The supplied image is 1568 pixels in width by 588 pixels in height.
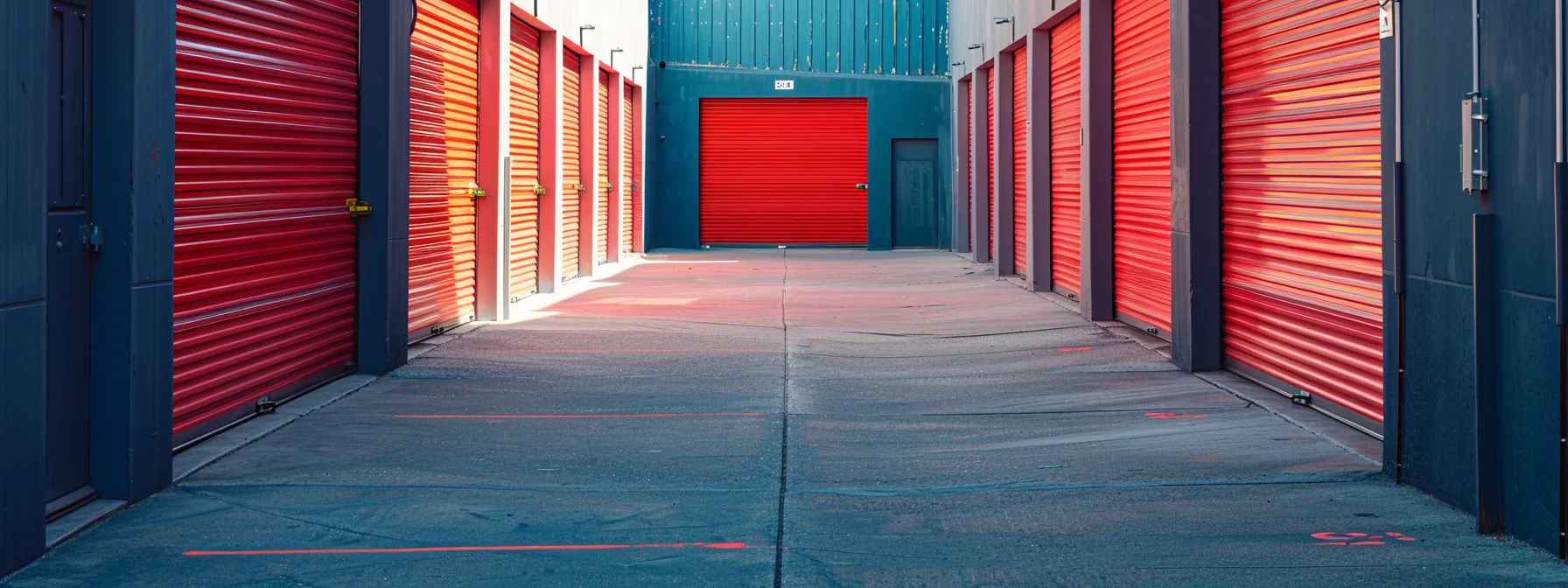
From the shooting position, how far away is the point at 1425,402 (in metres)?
6.10

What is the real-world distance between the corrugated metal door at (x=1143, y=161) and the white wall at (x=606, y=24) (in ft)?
18.0

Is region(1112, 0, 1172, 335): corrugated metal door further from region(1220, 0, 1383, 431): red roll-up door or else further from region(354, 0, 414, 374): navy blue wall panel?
region(354, 0, 414, 374): navy blue wall panel

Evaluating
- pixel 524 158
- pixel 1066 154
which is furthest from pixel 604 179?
pixel 1066 154

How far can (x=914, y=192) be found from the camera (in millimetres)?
29438

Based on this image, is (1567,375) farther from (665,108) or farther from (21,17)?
(665,108)

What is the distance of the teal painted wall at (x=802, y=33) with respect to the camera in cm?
2891

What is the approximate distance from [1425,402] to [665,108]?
23632 mm

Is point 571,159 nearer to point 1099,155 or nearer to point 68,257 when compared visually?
point 1099,155

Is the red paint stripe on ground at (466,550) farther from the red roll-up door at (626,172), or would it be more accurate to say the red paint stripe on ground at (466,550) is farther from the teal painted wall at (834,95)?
the teal painted wall at (834,95)

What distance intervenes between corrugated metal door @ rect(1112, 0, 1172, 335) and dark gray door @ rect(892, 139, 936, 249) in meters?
15.2

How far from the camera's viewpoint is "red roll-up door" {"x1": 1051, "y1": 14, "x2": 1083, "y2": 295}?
15594 millimetres

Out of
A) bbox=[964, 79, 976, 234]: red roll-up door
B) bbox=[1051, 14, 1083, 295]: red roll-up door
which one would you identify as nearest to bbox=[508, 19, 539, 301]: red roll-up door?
bbox=[1051, 14, 1083, 295]: red roll-up door

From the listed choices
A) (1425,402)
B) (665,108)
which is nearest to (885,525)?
(1425,402)

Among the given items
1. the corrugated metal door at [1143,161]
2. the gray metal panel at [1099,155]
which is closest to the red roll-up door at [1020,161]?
the gray metal panel at [1099,155]
